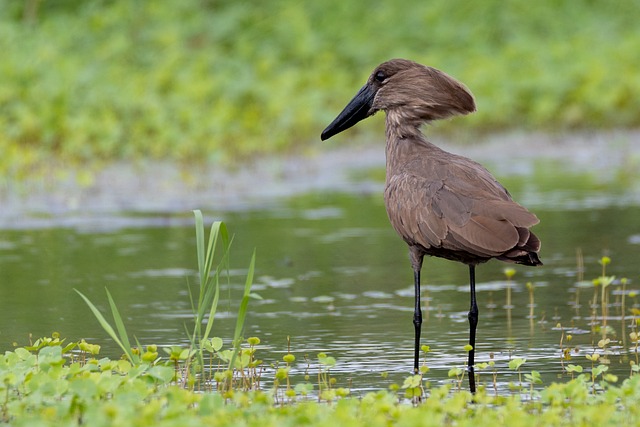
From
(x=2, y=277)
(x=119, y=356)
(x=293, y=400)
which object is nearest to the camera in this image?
(x=293, y=400)

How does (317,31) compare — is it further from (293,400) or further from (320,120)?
(293,400)

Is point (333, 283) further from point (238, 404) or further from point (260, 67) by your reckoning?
point (260, 67)

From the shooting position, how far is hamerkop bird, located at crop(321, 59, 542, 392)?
6.04 meters

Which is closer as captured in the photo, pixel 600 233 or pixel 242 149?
pixel 600 233

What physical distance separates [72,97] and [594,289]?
8040 mm

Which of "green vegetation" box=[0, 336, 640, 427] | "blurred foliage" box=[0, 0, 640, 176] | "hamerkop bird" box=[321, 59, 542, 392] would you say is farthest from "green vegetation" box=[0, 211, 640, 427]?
"blurred foliage" box=[0, 0, 640, 176]

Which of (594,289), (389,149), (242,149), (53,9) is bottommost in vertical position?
(594,289)

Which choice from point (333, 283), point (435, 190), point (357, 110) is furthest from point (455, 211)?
point (333, 283)

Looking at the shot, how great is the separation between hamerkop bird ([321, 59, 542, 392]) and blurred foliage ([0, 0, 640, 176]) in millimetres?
6674

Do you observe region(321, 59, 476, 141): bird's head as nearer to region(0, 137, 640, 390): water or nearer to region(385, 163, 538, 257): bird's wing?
region(385, 163, 538, 257): bird's wing

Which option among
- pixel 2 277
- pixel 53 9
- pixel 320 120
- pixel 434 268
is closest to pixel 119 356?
pixel 2 277

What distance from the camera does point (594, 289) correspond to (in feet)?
27.8

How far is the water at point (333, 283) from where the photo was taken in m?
7.02

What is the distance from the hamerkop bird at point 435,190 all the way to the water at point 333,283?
56 cm
